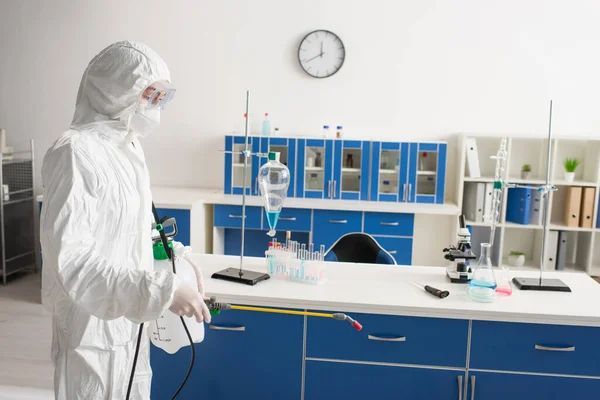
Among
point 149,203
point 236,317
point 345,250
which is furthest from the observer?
point 345,250

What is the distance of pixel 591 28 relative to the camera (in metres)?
4.80

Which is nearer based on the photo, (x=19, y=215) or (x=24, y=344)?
(x=24, y=344)

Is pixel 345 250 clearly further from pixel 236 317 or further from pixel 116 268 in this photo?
pixel 116 268

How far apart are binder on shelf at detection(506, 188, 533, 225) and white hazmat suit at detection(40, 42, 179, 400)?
371cm

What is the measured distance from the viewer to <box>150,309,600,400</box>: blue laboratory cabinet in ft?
6.95

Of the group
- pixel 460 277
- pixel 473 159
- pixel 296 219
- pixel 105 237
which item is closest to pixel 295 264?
pixel 460 277

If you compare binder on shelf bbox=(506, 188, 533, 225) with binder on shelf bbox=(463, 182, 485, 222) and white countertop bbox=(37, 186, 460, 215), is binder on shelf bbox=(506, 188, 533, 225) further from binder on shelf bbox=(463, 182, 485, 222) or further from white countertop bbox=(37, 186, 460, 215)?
white countertop bbox=(37, 186, 460, 215)

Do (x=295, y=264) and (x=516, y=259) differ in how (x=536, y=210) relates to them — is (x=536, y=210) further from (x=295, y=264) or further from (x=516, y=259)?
(x=295, y=264)

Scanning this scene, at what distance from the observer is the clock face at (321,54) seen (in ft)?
16.3

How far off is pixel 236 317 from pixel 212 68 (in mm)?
3306

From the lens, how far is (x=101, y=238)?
149 cm

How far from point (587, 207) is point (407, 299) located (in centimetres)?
305

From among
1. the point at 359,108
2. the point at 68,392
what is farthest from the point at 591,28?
the point at 68,392

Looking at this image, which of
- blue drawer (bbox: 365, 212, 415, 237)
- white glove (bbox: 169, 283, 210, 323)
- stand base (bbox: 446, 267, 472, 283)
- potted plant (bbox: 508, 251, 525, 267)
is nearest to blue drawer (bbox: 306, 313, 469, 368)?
stand base (bbox: 446, 267, 472, 283)
